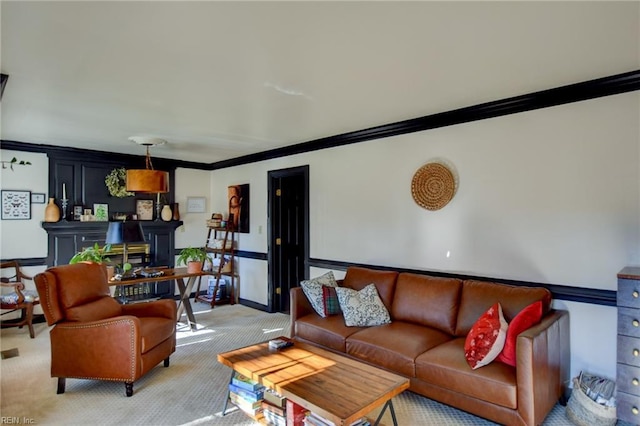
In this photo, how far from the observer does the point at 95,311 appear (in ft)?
10.0

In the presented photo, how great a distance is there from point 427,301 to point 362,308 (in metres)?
0.58

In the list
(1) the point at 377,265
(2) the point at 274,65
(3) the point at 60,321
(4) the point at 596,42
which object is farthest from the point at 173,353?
(4) the point at 596,42

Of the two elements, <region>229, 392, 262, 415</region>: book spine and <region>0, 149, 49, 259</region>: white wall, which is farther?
<region>0, 149, 49, 259</region>: white wall

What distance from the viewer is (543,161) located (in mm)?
2916

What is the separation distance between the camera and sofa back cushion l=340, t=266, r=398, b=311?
3.56m

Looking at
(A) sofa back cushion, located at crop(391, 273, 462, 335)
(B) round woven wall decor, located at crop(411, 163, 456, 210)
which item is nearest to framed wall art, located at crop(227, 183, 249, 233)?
(B) round woven wall decor, located at crop(411, 163, 456, 210)

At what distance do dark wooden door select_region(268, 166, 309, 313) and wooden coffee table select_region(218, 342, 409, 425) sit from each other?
267 centimetres

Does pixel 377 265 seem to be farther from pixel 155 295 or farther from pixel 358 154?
pixel 155 295

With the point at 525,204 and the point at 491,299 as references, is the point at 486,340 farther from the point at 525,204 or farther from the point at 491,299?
the point at 525,204

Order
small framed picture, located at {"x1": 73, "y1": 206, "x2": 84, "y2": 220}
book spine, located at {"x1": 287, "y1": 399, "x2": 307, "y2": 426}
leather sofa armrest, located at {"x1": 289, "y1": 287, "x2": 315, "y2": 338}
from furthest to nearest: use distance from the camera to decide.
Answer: small framed picture, located at {"x1": 73, "y1": 206, "x2": 84, "y2": 220}
leather sofa armrest, located at {"x1": 289, "y1": 287, "x2": 315, "y2": 338}
book spine, located at {"x1": 287, "y1": 399, "x2": 307, "y2": 426}

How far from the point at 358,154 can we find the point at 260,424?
9.56 feet

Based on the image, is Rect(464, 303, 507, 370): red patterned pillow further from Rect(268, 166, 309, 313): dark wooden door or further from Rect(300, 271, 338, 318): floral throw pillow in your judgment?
Rect(268, 166, 309, 313): dark wooden door

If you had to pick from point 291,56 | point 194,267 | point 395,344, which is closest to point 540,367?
point 395,344

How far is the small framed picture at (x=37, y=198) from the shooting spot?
191 inches
